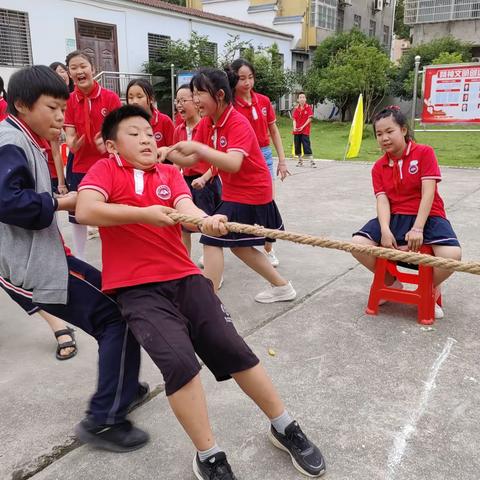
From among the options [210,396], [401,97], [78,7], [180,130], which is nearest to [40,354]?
[210,396]

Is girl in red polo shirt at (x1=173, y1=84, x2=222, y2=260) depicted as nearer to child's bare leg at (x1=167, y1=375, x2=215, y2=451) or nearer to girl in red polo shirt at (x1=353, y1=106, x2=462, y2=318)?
girl in red polo shirt at (x1=353, y1=106, x2=462, y2=318)

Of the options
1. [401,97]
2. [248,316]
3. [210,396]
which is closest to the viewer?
[210,396]

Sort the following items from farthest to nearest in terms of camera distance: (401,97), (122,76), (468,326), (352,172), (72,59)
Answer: (401,97)
(122,76)
(352,172)
(72,59)
(468,326)

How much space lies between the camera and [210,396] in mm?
2277

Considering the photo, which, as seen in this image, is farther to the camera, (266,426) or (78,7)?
(78,7)

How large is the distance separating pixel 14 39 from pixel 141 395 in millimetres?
14155

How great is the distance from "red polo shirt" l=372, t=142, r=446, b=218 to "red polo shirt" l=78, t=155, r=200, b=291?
1.71m

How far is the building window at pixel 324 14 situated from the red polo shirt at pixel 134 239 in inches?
1047

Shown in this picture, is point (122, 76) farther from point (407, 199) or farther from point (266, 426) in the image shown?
point (266, 426)

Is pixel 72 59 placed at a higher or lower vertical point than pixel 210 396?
higher

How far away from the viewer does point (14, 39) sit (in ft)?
44.9

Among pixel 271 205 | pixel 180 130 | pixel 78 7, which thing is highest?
pixel 78 7

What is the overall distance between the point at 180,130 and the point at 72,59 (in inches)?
36.5

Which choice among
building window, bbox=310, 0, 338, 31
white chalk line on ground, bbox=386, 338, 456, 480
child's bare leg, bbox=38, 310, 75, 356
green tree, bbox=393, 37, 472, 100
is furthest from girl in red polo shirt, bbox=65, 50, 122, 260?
building window, bbox=310, 0, 338, 31
